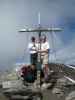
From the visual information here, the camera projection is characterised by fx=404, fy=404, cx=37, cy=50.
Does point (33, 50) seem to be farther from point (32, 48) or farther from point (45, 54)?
point (45, 54)

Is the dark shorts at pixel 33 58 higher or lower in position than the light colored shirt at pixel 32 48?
lower

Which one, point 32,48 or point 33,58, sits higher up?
point 32,48

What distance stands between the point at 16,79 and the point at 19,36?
0.67 meters

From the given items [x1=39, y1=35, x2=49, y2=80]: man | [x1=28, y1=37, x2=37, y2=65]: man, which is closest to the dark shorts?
[x1=28, y1=37, x2=37, y2=65]: man

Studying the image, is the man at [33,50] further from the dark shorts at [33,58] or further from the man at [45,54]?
the man at [45,54]

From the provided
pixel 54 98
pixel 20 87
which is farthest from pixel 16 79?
pixel 54 98

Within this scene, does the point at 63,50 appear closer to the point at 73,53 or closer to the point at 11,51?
the point at 73,53

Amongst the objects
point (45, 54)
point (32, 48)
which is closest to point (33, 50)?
point (32, 48)

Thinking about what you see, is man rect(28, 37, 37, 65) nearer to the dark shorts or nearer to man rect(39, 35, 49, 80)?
the dark shorts

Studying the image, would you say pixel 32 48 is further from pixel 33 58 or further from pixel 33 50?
pixel 33 58

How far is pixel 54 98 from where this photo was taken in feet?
19.7

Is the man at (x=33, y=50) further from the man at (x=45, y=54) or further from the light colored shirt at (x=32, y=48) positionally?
the man at (x=45, y=54)

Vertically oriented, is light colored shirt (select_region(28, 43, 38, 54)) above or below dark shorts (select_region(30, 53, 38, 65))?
above

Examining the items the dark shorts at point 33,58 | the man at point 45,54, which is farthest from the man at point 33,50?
the man at point 45,54
